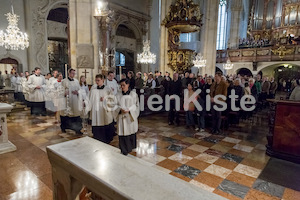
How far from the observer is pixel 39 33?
13.3 m

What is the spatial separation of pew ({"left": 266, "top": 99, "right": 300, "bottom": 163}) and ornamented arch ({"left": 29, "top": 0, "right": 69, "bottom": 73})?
14049mm

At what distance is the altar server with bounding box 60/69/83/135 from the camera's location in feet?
18.4

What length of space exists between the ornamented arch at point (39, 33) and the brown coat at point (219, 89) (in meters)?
12.2

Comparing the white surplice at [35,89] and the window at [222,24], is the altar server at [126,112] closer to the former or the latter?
the white surplice at [35,89]

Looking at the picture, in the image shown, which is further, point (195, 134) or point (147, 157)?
point (195, 134)

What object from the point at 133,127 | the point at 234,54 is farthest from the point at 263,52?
the point at 133,127

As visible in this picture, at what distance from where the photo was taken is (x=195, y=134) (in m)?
5.70

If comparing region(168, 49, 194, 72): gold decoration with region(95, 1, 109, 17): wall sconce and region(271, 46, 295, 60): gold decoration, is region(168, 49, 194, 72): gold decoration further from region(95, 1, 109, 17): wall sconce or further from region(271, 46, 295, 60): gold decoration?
region(271, 46, 295, 60): gold decoration

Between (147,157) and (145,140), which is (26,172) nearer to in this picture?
(147,157)

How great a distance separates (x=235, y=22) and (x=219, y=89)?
68.1ft

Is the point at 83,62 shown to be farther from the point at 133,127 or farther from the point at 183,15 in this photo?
the point at 183,15

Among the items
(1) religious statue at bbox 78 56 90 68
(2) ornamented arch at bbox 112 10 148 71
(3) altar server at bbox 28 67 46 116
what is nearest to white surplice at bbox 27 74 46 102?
(3) altar server at bbox 28 67 46 116

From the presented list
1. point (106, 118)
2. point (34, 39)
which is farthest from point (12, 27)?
point (106, 118)

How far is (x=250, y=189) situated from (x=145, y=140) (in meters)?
2.74
